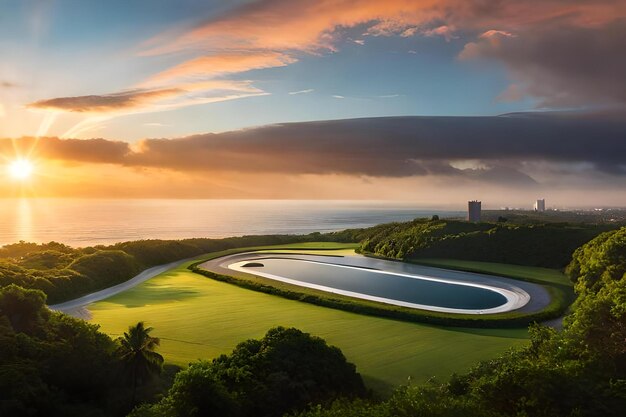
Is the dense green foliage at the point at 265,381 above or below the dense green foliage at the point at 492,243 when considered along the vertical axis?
below

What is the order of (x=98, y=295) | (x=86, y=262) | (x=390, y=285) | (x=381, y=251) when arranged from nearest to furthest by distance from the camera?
(x=98, y=295) → (x=390, y=285) → (x=86, y=262) → (x=381, y=251)

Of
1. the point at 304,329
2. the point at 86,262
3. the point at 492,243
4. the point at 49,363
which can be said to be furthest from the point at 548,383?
the point at 492,243

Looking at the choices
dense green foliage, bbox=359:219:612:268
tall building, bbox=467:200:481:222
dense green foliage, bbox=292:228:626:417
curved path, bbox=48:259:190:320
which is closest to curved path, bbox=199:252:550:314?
dense green foliage, bbox=359:219:612:268

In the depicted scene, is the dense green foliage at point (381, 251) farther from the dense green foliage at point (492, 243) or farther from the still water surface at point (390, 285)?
the still water surface at point (390, 285)

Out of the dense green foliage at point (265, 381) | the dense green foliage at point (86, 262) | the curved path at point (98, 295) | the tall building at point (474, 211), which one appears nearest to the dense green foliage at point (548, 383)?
the dense green foliage at point (265, 381)

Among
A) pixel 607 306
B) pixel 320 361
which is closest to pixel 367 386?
pixel 320 361

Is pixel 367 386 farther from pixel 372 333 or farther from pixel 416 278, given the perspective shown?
pixel 416 278

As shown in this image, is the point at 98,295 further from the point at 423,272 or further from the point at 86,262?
the point at 423,272
